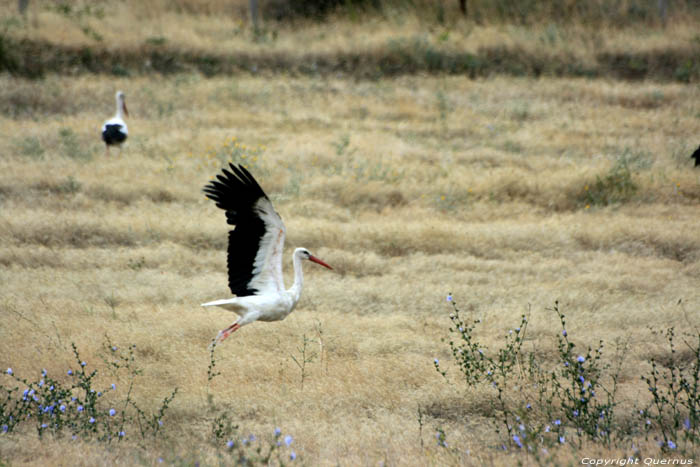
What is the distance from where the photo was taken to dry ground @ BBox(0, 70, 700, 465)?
5.42 meters

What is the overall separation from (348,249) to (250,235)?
338 centimetres

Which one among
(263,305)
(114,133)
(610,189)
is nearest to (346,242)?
(263,305)

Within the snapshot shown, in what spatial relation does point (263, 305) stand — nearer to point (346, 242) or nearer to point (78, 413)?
point (78, 413)

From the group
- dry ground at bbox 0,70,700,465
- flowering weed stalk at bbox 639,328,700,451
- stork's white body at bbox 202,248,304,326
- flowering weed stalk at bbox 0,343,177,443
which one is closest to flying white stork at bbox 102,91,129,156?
dry ground at bbox 0,70,700,465

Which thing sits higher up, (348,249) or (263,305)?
(263,305)

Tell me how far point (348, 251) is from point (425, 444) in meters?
4.46

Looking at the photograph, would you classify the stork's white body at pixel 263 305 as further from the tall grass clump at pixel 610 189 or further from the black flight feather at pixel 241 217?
the tall grass clump at pixel 610 189

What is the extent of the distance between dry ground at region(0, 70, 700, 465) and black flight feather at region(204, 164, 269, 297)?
35.3 inches

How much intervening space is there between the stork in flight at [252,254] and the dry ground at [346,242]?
1.61 feet

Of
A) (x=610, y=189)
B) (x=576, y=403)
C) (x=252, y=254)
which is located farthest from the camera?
(x=610, y=189)

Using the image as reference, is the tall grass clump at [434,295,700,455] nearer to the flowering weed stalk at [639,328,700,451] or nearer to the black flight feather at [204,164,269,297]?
the flowering weed stalk at [639,328,700,451]

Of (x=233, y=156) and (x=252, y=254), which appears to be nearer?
(x=252, y=254)

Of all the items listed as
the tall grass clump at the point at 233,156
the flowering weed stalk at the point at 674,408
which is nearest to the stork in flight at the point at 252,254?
the flowering weed stalk at the point at 674,408

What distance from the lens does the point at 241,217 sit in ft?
18.9
